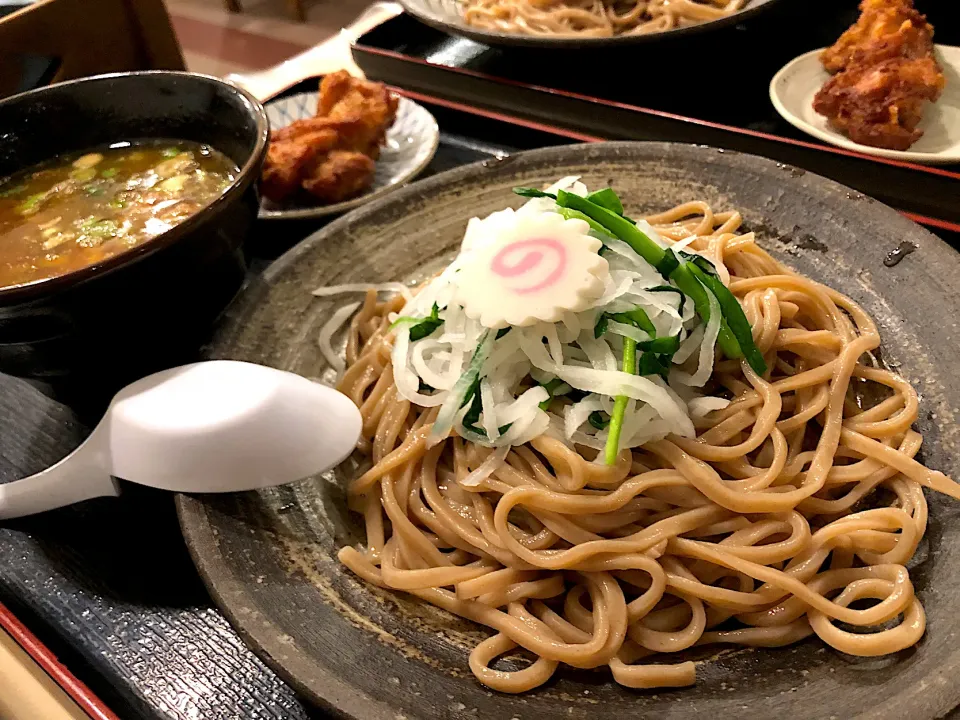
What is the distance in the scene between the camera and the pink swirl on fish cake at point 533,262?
1.49 meters

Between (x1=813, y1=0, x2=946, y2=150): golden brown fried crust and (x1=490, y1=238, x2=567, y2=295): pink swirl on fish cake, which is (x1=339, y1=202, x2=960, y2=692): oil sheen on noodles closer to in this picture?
(x1=490, y1=238, x2=567, y2=295): pink swirl on fish cake

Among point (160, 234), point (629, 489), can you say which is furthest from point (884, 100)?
point (160, 234)

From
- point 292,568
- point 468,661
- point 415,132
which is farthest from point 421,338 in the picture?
point 415,132

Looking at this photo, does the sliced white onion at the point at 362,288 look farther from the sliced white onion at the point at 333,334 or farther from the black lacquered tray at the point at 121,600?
the black lacquered tray at the point at 121,600

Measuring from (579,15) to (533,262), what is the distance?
2225 mm

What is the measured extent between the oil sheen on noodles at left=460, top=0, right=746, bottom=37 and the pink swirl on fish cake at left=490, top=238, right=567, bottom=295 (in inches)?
73.0

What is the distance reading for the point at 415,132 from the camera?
278 cm

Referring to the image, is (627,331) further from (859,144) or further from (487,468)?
(859,144)

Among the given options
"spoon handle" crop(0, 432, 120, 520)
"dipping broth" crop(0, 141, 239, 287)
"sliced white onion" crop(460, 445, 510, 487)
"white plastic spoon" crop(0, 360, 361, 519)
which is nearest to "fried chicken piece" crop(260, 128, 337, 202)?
"dipping broth" crop(0, 141, 239, 287)

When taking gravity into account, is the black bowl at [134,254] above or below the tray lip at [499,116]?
above

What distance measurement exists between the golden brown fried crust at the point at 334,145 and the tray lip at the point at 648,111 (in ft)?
1.21

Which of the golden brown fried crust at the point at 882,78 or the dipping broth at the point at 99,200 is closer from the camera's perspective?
the dipping broth at the point at 99,200

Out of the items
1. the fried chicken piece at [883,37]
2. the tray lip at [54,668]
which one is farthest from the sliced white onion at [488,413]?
the fried chicken piece at [883,37]

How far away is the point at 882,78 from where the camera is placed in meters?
2.27
